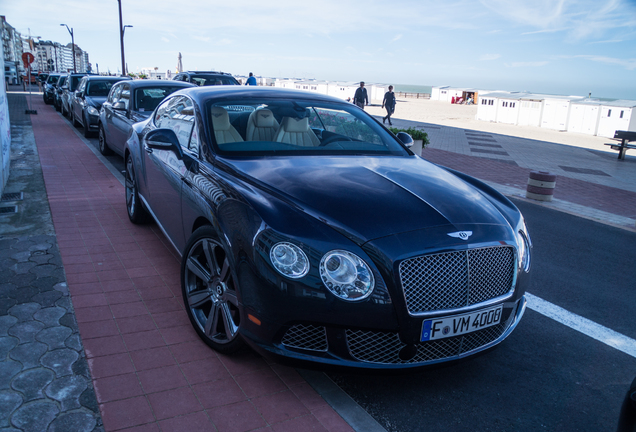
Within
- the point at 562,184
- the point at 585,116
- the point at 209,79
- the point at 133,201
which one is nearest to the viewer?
the point at 133,201

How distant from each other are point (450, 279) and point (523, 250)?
0.75m

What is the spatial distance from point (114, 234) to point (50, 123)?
13829 millimetres

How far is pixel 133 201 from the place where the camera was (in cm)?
564

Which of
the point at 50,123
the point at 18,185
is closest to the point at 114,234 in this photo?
the point at 18,185

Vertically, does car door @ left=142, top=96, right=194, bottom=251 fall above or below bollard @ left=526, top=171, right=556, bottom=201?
above

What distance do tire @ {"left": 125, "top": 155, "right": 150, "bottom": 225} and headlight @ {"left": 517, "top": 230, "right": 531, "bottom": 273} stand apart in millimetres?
4000

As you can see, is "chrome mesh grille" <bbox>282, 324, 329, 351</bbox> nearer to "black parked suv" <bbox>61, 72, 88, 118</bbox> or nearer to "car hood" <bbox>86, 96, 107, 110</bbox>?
"car hood" <bbox>86, 96, 107, 110</bbox>

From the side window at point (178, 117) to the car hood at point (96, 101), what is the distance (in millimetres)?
8741

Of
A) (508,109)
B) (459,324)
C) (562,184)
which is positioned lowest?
(562,184)

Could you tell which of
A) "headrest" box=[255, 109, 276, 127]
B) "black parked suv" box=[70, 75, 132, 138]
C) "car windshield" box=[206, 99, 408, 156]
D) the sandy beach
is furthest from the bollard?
"black parked suv" box=[70, 75, 132, 138]

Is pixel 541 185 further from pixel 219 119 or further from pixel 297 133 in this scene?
pixel 219 119

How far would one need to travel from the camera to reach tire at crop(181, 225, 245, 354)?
9.56ft

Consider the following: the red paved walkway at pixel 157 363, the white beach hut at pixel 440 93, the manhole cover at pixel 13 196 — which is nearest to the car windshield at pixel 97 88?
the manhole cover at pixel 13 196

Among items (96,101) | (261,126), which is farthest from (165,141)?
(96,101)
